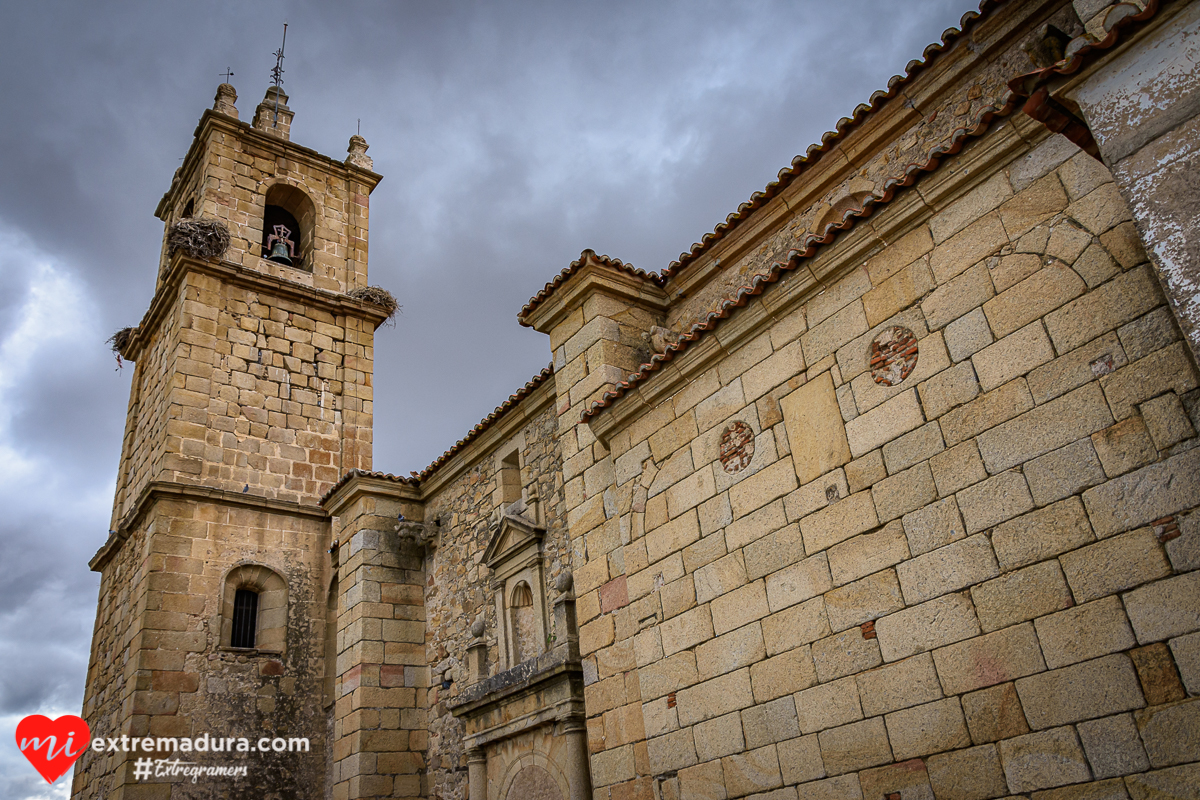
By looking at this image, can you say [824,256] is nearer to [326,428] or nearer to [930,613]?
[930,613]

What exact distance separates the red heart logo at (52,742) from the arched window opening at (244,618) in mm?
2473

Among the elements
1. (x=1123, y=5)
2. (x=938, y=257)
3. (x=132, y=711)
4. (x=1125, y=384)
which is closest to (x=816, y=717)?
(x=1125, y=384)

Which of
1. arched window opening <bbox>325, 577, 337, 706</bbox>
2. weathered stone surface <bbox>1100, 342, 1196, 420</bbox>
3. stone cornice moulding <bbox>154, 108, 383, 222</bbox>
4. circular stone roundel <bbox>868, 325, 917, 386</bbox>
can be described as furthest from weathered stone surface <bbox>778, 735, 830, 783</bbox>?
stone cornice moulding <bbox>154, 108, 383, 222</bbox>

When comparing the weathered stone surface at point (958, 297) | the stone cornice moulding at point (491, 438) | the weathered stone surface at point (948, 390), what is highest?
the stone cornice moulding at point (491, 438)

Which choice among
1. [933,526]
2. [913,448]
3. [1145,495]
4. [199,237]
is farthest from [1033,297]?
[199,237]

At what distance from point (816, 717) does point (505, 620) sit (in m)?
4.32

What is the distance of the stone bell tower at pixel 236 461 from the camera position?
427 inches

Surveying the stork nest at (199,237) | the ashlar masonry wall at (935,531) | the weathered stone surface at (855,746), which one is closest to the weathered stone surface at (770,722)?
the ashlar masonry wall at (935,531)

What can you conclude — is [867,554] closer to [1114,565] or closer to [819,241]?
[1114,565]

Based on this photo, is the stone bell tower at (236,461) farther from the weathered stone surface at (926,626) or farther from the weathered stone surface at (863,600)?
the weathered stone surface at (926,626)

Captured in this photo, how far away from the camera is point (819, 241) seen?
Result: 556 cm

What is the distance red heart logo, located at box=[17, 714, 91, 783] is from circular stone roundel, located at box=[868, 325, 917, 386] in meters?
11.0

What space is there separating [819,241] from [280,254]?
1144 cm

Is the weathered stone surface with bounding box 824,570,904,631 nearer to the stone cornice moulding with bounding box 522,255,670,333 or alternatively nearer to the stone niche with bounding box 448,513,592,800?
the stone niche with bounding box 448,513,592,800
